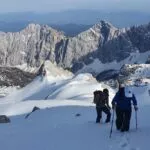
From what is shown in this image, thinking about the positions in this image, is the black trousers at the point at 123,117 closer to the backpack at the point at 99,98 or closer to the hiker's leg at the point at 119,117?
the hiker's leg at the point at 119,117

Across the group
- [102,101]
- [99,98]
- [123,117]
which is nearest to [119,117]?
[123,117]

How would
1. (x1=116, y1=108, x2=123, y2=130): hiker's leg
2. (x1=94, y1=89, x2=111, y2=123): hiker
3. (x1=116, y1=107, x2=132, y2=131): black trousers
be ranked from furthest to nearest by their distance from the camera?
(x1=94, y1=89, x2=111, y2=123): hiker < (x1=116, y1=108, x2=123, y2=130): hiker's leg < (x1=116, y1=107, x2=132, y2=131): black trousers

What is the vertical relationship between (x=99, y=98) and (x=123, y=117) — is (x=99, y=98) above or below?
below

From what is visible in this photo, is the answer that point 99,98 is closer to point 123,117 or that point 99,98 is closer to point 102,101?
point 102,101

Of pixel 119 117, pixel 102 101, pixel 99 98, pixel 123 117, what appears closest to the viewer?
pixel 123 117

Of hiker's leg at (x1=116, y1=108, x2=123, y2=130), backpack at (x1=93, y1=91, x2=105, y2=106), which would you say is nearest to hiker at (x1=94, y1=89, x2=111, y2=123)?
backpack at (x1=93, y1=91, x2=105, y2=106)

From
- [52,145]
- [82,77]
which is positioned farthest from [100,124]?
[82,77]

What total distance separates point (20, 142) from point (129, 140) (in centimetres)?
551

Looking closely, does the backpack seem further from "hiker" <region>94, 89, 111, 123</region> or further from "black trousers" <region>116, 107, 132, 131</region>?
"black trousers" <region>116, 107, 132, 131</region>

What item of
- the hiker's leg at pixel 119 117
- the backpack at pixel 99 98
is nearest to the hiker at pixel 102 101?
the backpack at pixel 99 98

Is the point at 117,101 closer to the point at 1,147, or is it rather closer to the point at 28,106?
the point at 1,147

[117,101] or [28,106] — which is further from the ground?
[117,101]

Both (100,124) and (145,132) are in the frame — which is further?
(100,124)

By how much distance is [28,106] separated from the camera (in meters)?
65.7
